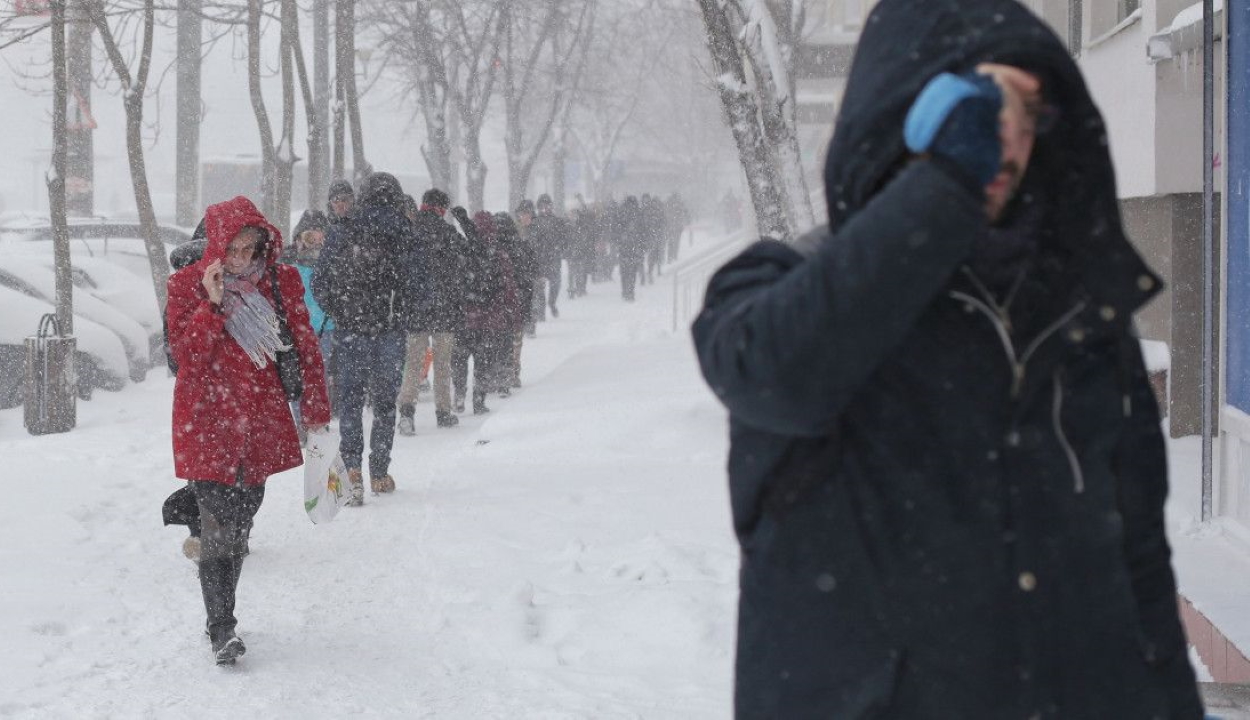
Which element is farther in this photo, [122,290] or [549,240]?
[549,240]

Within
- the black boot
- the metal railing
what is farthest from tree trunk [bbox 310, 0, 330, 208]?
the black boot

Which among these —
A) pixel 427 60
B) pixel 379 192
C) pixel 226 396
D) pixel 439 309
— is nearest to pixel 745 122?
pixel 379 192

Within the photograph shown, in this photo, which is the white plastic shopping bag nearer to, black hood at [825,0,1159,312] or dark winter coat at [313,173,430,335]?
dark winter coat at [313,173,430,335]

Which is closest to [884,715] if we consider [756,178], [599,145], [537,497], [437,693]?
[437,693]

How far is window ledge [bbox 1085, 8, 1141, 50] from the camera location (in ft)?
34.0

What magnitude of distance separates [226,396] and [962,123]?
452 centimetres

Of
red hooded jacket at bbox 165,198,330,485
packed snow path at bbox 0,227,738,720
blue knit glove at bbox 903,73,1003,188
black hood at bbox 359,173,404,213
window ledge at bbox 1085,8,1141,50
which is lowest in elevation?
packed snow path at bbox 0,227,738,720

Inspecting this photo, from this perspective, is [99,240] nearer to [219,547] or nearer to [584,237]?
[584,237]

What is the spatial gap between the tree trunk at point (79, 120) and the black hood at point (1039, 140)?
564 inches

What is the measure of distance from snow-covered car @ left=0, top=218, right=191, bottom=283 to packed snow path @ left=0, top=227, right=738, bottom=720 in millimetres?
6268

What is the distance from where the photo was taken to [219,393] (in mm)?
5707

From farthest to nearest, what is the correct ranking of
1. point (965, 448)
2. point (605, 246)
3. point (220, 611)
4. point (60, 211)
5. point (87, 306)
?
point (605, 246)
point (87, 306)
point (60, 211)
point (220, 611)
point (965, 448)

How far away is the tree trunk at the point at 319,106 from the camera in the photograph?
20.6m

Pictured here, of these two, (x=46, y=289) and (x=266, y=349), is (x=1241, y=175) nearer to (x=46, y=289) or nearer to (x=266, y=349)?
(x=266, y=349)
